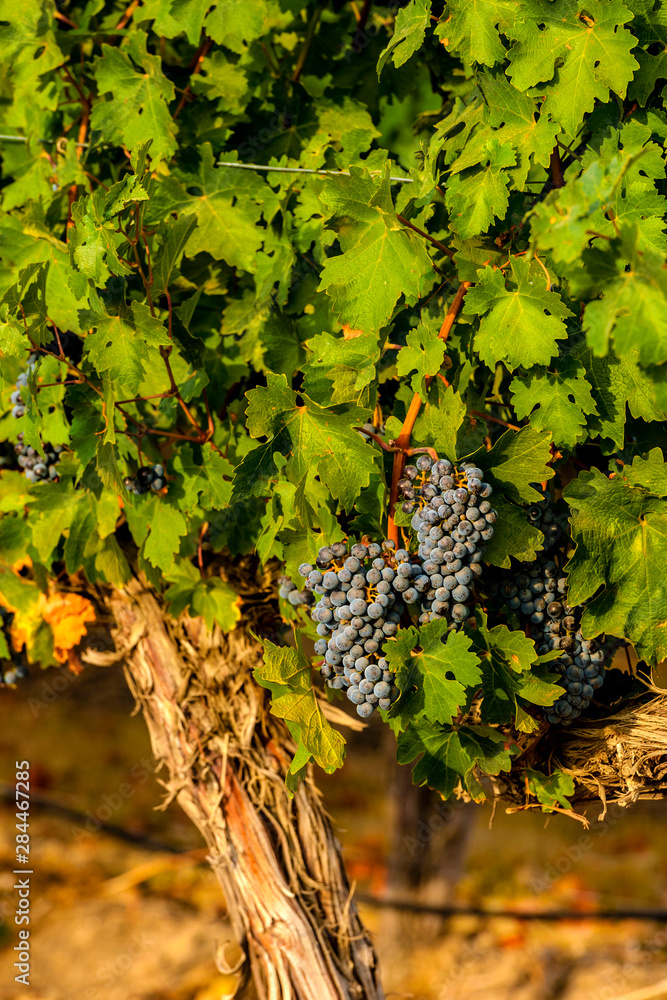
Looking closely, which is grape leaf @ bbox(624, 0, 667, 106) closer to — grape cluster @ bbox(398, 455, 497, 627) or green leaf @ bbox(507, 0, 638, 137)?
green leaf @ bbox(507, 0, 638, 137)

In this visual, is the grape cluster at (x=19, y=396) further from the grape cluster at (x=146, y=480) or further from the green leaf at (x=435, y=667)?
the green leaf at (x=435, y=667)

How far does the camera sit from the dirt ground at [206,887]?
13.9 feet

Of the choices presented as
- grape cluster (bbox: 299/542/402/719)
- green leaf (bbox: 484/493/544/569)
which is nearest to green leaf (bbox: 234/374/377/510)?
grape cluster (bbox: 299/542/402/719)

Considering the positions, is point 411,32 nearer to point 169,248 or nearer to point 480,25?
point 480,25

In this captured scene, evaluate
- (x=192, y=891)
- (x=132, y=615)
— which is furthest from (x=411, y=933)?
(x=132, y=615)

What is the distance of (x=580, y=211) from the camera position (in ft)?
3.10

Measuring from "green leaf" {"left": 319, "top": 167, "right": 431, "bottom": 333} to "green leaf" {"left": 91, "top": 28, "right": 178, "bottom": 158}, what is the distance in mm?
551

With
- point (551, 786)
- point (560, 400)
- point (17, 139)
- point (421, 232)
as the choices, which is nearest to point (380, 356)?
point (421, 232)

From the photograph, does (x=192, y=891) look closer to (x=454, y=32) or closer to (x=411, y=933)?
(x=411, y=933)

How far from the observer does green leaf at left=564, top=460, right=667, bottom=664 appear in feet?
4.36

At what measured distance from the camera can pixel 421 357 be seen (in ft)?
4.54

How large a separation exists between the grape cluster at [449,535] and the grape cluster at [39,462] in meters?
0.90

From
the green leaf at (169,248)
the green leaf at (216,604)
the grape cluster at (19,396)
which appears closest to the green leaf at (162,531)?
the green leaf at (216,604)

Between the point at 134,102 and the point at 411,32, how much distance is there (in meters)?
0.61
